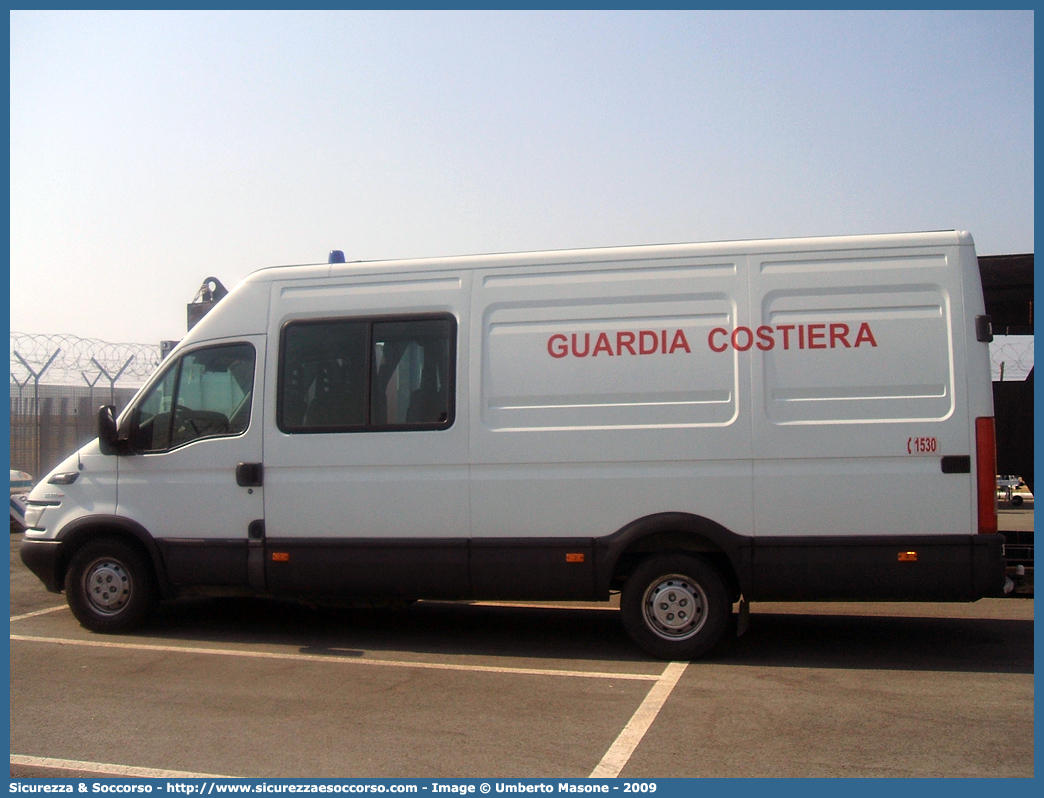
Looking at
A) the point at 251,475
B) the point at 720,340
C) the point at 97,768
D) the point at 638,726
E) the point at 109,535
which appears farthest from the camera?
the point at 109,535

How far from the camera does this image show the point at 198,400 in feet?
23.7

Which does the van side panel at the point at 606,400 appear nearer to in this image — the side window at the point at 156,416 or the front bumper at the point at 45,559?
the side window at the point at 156,416

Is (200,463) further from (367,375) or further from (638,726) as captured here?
(638,726)

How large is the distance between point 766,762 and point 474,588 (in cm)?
272

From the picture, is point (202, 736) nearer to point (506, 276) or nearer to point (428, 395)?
point (428, 395)

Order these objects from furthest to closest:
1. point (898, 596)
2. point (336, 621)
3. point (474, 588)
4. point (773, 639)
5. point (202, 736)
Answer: point (336, 621) → point (773, 639) → point (474, 588) → point (898, 596) → point (202, 736)

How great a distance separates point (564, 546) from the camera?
21.1 ft

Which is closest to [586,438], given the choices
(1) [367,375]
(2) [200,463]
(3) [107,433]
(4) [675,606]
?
(4) [675,606]

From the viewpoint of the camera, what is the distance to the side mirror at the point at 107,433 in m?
7.17

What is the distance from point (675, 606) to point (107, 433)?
457 centimetres

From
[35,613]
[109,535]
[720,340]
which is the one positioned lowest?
[35,613]

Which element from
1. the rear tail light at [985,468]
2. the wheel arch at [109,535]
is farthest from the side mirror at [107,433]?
the rear tail light at [985,468]

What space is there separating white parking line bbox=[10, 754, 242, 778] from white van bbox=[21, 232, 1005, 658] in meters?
2.54
